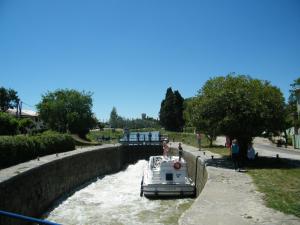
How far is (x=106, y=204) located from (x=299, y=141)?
85.0 feet

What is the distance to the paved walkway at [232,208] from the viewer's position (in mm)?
9148

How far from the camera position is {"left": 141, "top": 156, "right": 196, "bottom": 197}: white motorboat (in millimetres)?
18984

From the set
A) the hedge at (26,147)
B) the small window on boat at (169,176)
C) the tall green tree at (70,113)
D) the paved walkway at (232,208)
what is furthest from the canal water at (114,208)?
the tall green tree at (70,113)

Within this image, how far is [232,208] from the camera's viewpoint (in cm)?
1045

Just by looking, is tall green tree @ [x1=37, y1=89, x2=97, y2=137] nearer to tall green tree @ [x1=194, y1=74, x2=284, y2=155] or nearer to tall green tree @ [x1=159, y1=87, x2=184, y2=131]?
tall green tree @ [x1=159, y1=87, x2=184, y2=131]

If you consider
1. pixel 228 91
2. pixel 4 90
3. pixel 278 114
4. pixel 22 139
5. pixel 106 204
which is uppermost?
pixel 4 90

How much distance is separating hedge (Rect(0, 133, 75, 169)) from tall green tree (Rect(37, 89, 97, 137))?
24.8 meters

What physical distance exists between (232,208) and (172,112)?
2560 inches

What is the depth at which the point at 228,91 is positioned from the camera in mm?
20719

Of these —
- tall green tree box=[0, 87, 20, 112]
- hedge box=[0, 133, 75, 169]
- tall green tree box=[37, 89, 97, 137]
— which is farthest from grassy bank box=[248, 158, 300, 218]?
tall green tree box=[0, 87, 20, 112]

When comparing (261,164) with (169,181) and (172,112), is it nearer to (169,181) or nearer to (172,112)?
(169,181)

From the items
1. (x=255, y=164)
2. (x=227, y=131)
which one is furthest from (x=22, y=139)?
(x=255, y=164)

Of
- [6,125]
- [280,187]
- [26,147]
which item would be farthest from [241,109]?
[6,125]

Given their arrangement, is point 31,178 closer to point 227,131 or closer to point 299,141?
point 227,131
